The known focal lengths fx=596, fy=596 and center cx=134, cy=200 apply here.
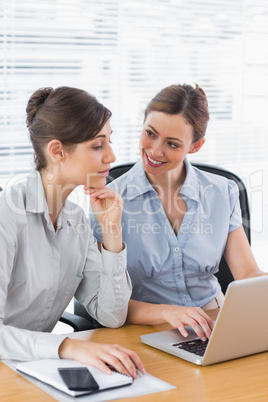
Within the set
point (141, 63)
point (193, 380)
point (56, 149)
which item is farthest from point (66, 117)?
point (141, 63)

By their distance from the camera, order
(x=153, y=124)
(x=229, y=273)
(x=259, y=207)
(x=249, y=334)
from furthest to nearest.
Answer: (x=259, y=207) → (x=229, y=273) → (x=153, y=124) → (x=249, y=334)

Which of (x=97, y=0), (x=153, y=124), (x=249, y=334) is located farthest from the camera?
(x=97, y=0)

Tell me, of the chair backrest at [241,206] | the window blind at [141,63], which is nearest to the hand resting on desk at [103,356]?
the chair backrest at [241,206]

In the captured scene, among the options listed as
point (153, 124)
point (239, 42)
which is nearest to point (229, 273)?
point (153, 124)

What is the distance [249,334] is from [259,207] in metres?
2.51

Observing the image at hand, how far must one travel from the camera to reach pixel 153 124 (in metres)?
2.08

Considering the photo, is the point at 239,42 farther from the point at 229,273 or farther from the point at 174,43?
the point at 229,273

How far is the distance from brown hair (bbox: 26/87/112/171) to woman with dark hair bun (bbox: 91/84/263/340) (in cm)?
42

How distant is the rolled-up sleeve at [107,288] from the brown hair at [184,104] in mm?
585

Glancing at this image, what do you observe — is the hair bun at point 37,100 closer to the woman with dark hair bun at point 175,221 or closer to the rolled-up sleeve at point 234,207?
the woman with dark hair bun at point 175,221

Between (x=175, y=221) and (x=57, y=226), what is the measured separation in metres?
0.53

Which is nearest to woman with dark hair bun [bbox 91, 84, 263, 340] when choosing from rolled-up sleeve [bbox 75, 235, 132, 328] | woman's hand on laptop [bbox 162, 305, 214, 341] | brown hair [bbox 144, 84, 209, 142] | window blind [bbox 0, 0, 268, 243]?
brown hair [bbox 144, 84, 209, 142]

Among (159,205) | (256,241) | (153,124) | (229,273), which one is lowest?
(256,241)

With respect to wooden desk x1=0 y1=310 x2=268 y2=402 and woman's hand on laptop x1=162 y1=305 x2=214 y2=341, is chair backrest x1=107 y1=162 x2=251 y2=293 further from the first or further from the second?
wooden desk x1=0 y1=310 x2=268 y2=402
